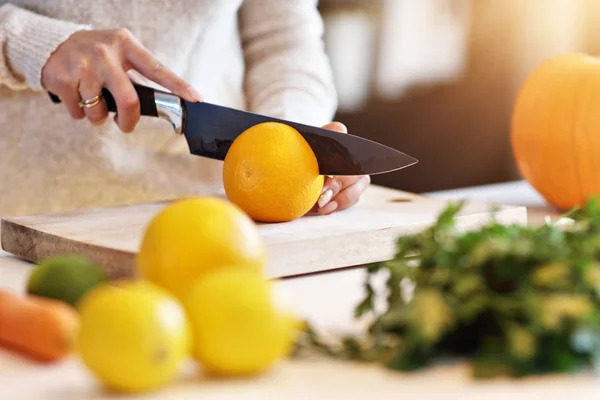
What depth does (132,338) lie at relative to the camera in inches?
26.0

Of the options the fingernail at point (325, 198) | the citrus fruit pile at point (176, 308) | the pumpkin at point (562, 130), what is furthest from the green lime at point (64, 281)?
the pumpkin at point (562, 130)

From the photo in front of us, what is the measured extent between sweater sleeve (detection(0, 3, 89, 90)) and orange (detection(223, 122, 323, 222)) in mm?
397

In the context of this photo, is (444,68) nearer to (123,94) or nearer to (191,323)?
(123,94)

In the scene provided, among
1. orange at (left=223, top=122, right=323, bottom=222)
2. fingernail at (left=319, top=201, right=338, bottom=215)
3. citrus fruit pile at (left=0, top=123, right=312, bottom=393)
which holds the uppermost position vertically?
citrus fruit pile at (left=0, top=123, right=312, bottom=393)

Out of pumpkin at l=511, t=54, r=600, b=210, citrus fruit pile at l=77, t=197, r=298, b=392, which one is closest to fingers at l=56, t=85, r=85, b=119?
citrus fruit pile at l=77, t=197, r=298, b=392

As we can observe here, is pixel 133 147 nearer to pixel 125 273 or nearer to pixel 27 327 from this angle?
pixel 125 273

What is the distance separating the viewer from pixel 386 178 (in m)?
2.89

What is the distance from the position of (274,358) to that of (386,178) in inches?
86.2

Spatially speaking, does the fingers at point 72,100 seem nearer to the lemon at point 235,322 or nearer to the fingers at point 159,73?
the fingers at point 159,73

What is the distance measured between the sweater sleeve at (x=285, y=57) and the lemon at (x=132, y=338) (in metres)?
1.14

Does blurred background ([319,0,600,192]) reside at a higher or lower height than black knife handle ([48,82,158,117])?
lower

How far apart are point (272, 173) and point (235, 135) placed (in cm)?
18

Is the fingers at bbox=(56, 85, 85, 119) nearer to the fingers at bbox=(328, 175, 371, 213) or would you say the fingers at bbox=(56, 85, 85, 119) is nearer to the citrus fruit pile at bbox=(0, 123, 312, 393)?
the fingers at bbox=(328, 175, 371, 213)

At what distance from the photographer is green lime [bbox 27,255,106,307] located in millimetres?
883
